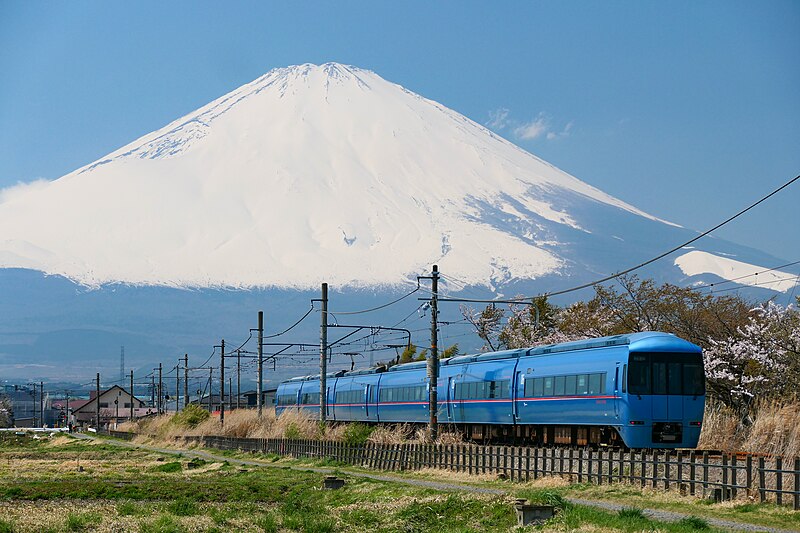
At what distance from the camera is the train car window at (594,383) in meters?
34.5

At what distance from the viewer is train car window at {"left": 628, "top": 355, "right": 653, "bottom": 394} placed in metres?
33.2

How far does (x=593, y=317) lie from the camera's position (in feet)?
205

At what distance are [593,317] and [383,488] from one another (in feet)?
118

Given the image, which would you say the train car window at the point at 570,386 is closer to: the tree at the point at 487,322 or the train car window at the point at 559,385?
the train car window at the point at 559,385

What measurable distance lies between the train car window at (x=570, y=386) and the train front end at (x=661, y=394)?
8.61 ft

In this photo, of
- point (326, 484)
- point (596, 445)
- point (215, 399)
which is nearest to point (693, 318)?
point (596, 445)

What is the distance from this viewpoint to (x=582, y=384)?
3534cm

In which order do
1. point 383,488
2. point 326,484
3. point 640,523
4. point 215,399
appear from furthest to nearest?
point 215,399, point 326,484, point 383,488, point 640,523

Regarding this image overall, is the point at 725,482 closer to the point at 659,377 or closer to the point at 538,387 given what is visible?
the point at 659,377

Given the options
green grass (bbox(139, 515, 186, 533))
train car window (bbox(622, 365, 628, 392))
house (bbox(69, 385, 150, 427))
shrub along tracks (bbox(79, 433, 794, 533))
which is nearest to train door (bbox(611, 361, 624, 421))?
train car window (bbox(622, 365, 628, 392))

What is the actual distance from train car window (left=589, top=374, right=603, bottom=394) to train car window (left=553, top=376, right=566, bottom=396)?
5.33 ft

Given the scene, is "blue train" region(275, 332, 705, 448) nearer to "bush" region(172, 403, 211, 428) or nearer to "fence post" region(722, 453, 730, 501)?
"fence post" region(722, 453, 730, 501)

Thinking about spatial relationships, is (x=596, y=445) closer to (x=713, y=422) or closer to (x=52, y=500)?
(x=713, y=422)

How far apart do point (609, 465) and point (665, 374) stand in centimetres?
695
